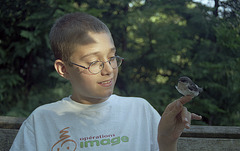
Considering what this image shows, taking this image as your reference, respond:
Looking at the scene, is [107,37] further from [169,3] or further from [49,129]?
[169,3]

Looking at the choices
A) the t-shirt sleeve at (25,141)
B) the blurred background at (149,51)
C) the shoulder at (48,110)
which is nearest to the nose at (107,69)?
the shoulder at (48,110)

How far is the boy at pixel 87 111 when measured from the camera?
1.78m

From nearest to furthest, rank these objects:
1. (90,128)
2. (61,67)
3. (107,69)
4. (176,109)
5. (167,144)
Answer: (176,109), (167,144), (107,69), (90,128), (61,67)

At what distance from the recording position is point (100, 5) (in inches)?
170

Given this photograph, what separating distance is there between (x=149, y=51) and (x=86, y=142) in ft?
8.03

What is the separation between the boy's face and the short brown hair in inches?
2.0

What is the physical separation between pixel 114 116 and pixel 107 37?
65cm

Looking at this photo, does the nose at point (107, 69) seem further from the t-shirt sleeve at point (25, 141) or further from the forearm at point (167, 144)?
the t-shirt sleeve at point (25, 141)

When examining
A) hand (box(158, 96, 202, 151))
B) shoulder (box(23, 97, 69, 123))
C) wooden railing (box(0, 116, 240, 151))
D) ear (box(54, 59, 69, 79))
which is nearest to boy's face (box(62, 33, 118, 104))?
ear (box(54, 59, 69, 79))

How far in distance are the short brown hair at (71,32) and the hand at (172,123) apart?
815 mm

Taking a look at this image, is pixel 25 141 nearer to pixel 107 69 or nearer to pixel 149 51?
pixel 107 69

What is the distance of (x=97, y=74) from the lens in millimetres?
1752

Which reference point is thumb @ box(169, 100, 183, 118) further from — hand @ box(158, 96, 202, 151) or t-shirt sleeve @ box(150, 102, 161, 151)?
t-shirt sleeve @ box(150, 102, 161, 151)

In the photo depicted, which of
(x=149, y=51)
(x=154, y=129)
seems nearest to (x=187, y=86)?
(x=154, y=129)
